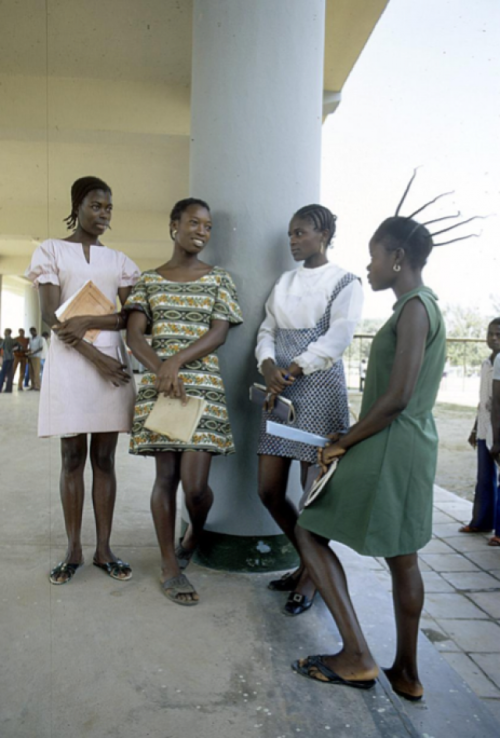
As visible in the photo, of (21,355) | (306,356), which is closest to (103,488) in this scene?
(306,356)

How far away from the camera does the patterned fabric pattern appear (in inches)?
107

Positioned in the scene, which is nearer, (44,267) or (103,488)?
(44,267)

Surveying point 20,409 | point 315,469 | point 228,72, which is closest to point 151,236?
point 20,409

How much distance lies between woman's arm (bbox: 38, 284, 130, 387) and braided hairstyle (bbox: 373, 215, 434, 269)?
1391mm

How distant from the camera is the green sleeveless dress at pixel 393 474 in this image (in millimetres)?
2088

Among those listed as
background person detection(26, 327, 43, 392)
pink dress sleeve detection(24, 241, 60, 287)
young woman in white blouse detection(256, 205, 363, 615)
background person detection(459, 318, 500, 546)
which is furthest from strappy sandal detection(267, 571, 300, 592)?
background person detection(26, 327, 43, 392)

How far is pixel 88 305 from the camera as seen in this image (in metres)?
2.94

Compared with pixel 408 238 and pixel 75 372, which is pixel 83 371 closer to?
pixel 75 372

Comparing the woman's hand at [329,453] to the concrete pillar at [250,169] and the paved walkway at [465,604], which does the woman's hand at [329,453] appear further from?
the paved walkway at [465,604]

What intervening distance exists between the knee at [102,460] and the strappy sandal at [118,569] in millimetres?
426

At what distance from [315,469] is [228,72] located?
2028 mm

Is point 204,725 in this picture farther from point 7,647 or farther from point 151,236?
point 151,236

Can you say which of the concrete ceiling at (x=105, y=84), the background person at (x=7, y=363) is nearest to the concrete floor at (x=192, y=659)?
the concrete ceiling at (x=105, y=84)

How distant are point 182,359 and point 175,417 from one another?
248mm
